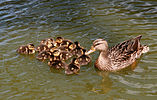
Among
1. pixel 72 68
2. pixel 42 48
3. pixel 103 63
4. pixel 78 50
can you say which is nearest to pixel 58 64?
pixel 72 68

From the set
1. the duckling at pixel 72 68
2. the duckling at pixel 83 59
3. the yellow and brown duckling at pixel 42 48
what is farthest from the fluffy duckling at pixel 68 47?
the duckling at pixel 72 68

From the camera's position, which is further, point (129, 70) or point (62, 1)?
point (62, 1)

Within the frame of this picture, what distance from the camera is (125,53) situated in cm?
551

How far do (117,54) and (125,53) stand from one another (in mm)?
187

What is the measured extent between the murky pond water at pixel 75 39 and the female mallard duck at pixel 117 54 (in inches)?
7.5

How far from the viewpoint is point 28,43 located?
6.53m

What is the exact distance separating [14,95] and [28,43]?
221 cm

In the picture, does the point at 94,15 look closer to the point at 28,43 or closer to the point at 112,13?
the point at 112,13

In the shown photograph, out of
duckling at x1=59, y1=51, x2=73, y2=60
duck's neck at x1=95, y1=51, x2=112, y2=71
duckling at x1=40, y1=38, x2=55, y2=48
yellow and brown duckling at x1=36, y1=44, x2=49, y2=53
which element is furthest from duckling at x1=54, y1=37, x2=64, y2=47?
duck's neck at x1=95, y1=51, x2=112, y2=71

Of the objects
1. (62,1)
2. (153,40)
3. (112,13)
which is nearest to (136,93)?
(153,40)

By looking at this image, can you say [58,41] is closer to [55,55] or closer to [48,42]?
[48,42]

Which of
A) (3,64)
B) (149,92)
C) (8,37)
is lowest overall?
(149,92)

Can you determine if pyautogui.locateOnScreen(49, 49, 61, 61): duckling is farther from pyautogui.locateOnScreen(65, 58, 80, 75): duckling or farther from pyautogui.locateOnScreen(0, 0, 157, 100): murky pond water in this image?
pyautogui.locateOnScreen(65, 58, 80, 75): duckling

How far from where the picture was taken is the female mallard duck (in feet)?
17.5
